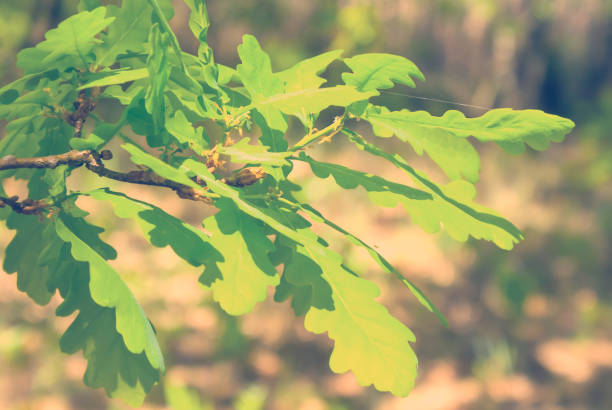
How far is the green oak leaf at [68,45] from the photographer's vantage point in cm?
59

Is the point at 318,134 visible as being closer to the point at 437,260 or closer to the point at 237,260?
the point at 237,260

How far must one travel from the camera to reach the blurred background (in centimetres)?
269

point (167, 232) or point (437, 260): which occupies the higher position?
point (167, 232)

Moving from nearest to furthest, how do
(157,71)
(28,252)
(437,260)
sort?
(157,71)
(28,252)
(437,260)

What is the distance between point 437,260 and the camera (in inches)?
147

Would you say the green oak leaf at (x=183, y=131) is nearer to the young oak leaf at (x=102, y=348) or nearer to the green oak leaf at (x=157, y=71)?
the green oak leaf at (x=157, y=71)

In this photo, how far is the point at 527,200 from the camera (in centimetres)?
426

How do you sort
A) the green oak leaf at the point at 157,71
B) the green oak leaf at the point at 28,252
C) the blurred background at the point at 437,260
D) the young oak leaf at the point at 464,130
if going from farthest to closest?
the blurred background at the point at 437,260 < the green oak leaf at the point at 28,252 < the young oak leaf at the point at 464,130 < the green oak leaf at the point at 157,71

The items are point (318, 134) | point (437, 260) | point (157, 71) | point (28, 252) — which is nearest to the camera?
point (157, 71)

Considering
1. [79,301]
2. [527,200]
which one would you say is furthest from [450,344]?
[79,301]

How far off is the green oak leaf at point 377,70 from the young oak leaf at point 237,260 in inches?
7.5

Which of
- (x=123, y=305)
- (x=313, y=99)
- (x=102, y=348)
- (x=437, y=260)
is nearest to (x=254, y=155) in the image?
(x=313, y=99)

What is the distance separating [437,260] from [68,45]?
3.39 metres

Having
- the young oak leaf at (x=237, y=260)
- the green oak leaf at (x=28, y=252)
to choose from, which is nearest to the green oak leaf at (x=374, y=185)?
the young oak leaf at (x=237, y=260)
